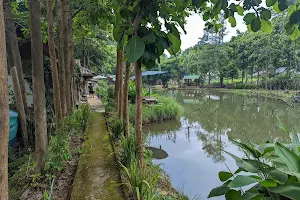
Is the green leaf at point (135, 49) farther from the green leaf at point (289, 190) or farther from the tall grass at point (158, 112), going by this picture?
the tall grass at point (158, 112)

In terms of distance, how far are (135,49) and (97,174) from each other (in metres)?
2.68

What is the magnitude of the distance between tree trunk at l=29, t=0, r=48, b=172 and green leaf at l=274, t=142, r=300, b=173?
10.2 ft

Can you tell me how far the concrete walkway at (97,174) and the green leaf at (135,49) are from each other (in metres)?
2.05

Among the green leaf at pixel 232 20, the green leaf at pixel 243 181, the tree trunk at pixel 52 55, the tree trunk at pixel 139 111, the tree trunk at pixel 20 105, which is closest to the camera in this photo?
the green leaf at pixel 243 181

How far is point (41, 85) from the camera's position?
3.25 metres

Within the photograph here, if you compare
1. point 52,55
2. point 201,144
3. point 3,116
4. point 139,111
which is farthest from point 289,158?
point 201,144

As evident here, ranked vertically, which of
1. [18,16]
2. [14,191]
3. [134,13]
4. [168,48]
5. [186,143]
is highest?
[18,16]

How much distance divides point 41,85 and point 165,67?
36215 millimetres

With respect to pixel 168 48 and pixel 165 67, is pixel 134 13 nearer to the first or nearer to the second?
pixel 168 48

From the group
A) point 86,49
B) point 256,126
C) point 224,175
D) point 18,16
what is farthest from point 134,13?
point 86,49

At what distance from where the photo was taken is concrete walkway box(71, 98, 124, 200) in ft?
9.03

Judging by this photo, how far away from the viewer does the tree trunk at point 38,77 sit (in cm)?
314

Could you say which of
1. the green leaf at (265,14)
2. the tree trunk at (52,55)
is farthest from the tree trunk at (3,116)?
the tree trunk at (52,55)

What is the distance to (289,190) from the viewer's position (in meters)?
0.88
